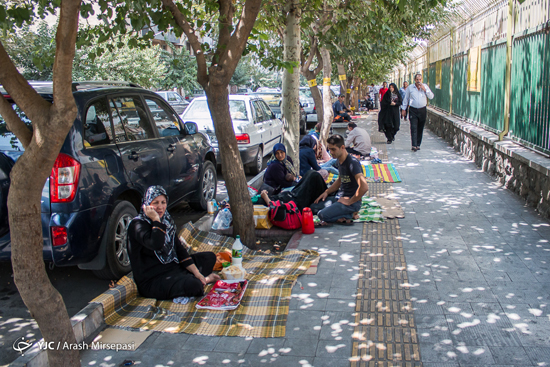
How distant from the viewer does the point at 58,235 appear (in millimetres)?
4426

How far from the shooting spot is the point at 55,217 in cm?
442

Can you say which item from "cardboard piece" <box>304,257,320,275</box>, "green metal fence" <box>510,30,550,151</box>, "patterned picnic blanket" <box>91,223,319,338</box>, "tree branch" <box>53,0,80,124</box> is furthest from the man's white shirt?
"tree branch" <box>53,0,80,124</box>

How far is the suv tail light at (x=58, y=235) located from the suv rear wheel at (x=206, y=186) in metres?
3.16

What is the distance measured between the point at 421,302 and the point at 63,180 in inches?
133

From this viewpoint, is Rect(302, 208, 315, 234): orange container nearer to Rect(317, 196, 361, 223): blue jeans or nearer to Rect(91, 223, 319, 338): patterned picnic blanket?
Rect(317, 196, 361, 223): blue jeans

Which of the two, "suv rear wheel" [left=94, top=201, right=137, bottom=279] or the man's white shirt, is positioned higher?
the man's white shirt

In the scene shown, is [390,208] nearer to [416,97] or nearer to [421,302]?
[421,302]

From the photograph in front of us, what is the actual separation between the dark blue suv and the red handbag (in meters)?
1.32

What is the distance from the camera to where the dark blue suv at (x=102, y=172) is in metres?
4.45

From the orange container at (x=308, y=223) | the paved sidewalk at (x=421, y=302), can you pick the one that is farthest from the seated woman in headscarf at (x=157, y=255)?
the orange container at (x=308, y=223)

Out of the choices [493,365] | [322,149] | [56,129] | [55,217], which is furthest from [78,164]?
[322,149]

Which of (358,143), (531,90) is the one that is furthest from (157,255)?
(358,143)

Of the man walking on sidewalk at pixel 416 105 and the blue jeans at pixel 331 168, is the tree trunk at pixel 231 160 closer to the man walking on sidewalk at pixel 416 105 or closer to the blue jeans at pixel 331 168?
the blue jeans at pixel 331 168

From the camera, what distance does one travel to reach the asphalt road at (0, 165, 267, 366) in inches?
161
